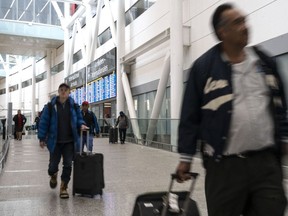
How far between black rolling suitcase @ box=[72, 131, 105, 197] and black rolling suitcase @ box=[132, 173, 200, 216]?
130 inches

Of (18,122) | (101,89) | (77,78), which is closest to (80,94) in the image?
(77,78)

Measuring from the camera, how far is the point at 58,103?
5965 mm

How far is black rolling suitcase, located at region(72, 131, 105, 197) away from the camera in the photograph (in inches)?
225

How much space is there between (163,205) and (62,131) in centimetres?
369

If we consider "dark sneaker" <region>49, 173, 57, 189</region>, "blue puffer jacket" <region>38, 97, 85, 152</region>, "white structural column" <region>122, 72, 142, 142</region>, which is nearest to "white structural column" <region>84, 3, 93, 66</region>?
"white structural column" <region>122, 72, 142, 142</region>

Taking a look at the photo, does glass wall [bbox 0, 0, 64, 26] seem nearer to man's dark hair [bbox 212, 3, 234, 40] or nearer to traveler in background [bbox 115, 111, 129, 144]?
traveler in background [bbox 115, 111, 129, 144]

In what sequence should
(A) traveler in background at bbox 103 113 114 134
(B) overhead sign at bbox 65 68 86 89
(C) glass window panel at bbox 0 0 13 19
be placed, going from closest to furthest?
(A) traveler in background at bbox 103 113 114 134
(B) overhead sign at bbox 65 68 86 89
(C) glass window panel at bbox 0 0 13 19

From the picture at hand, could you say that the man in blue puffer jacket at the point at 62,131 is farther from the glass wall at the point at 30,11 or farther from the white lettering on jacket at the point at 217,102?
the glass wall at the point at 30,11

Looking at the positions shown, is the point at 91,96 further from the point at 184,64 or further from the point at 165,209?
the point at 165,209

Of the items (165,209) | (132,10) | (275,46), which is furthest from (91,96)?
(165,209)

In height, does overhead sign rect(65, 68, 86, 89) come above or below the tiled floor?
above

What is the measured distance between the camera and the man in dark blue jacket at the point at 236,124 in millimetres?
2094

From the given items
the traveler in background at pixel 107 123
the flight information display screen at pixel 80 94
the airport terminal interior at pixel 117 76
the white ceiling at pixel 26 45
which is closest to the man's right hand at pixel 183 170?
the airport terminal interior at pixel 117 76

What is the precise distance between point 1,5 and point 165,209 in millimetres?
35387
